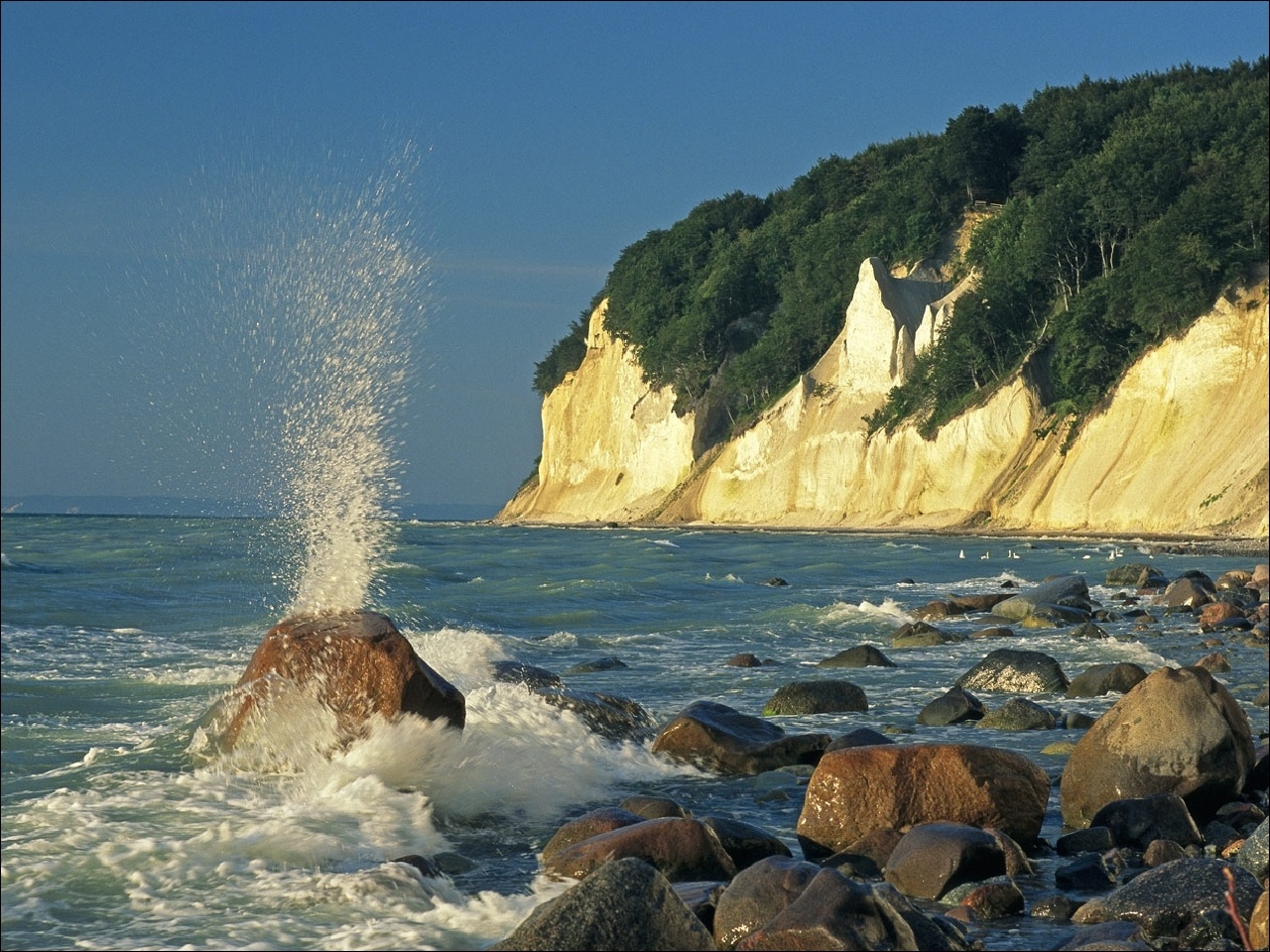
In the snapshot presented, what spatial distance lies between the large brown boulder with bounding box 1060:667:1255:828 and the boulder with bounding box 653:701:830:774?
238 centimetres

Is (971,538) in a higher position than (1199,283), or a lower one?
lower

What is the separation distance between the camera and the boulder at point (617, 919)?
19.4 feet

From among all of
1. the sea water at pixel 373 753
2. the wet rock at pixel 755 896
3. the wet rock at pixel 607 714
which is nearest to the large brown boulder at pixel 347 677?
the sea water at pixel 373 753

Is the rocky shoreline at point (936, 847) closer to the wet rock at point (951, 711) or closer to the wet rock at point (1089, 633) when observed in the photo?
the wet rock at point (951, 711)

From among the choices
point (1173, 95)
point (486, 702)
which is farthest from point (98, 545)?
point (1173, 95)

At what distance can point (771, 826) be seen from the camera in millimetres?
9242

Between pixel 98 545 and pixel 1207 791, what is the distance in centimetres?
3583

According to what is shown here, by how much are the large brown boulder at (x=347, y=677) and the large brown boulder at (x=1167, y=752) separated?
4.80m

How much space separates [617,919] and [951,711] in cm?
768

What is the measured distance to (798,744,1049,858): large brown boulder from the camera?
28.3 feet

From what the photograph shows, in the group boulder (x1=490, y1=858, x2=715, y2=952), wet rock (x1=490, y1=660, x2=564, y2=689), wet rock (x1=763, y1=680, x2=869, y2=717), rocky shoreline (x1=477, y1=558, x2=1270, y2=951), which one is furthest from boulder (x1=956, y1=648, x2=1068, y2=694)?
boulder (x1=490, y1=858, x2=715, y2=952)

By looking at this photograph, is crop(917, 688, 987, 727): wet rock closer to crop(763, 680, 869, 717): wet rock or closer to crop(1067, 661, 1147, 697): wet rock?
crop(763, 680, 869, 717): wet rock

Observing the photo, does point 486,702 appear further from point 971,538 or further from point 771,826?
point 971,538

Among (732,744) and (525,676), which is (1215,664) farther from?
(525,676)
